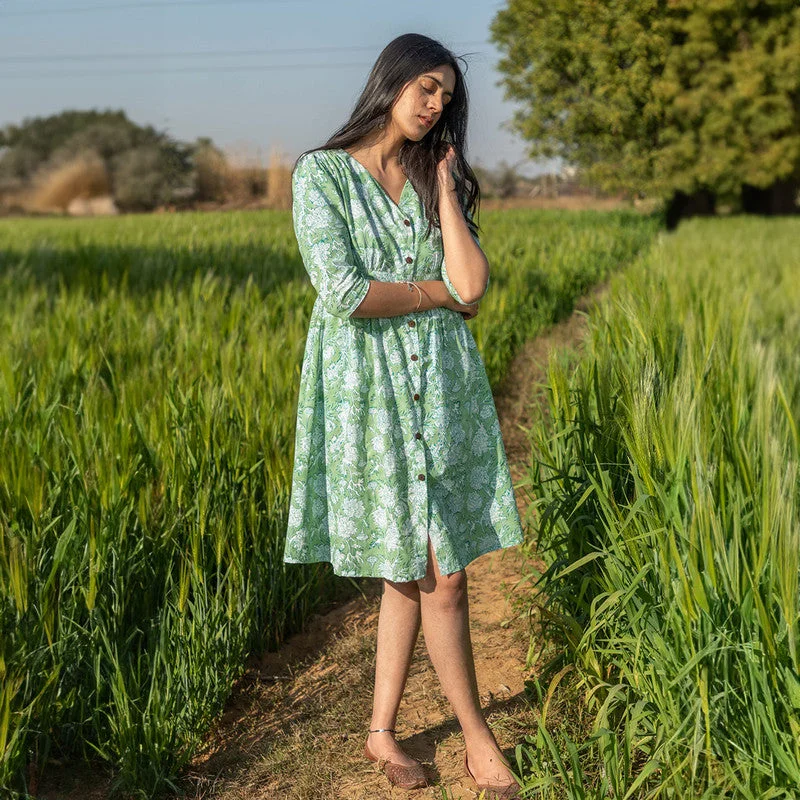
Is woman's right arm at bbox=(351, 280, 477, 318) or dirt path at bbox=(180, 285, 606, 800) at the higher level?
woman's right arm at bbox=(351, 280, 477, 318)

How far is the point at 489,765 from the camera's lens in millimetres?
1938

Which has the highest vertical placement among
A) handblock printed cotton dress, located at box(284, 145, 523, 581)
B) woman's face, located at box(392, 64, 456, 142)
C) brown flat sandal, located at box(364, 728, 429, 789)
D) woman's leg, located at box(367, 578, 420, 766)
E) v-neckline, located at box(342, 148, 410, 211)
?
woman's face, located at box(392, 64, 456, 142)

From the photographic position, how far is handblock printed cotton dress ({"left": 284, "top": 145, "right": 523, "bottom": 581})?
1876mm

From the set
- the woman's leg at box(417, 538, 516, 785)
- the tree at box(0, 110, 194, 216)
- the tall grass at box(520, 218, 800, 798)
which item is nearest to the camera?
the tall grass at box(520, 218, 800, 798)

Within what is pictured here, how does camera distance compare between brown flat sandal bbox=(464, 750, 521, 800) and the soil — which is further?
the soil

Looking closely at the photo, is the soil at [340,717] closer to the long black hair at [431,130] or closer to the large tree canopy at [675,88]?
the long black hair at [431,130]

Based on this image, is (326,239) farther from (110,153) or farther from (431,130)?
(110,153)

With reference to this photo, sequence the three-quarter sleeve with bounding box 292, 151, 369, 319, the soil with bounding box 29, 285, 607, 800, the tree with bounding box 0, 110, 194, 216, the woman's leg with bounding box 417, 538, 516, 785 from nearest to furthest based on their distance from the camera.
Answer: the three-quarter sleeve with bounding box 292, 151, 369, 319 < the woman's leg with bounding box 417, 538, 516, 785 < the soil with bounding box 29, 285, 607, 800 < the tree with bounding box 0, 110, 194, 216

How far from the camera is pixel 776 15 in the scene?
2394 centimetres

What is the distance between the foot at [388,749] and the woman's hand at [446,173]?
3.72 ft

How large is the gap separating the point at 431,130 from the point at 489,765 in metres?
1.29

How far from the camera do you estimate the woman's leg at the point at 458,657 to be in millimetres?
1931

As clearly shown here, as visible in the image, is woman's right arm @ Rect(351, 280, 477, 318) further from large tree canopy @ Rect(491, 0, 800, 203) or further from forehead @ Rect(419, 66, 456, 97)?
large tree canopy @ Rect(491, 0, 800, 203)

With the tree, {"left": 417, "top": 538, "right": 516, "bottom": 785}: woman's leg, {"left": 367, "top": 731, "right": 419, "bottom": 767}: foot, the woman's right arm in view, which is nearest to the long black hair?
the woman's right arm
